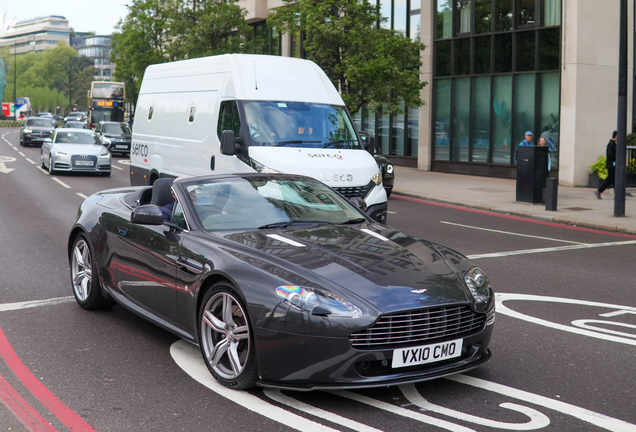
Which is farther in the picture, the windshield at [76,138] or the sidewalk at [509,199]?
the windshield at [76,138]

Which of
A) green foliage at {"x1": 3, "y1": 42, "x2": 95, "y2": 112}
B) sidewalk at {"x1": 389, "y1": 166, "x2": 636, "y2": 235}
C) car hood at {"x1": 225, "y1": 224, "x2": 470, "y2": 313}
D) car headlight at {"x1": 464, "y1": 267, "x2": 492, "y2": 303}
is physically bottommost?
sidewalk at {"x1": 389, "y1": 166, "x2": 636, "y2": 235}

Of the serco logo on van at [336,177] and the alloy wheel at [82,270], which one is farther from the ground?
the serco logo on van at [336,177]

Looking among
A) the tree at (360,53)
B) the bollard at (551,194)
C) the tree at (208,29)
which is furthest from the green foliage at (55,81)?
the bollard at (551,194)

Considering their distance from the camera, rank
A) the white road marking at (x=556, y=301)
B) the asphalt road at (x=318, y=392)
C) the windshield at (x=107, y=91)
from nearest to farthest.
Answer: the asphalt road at (x=318, y=392), the white road marking at (x=556, y=301), the windshield at (x=107, y=91)

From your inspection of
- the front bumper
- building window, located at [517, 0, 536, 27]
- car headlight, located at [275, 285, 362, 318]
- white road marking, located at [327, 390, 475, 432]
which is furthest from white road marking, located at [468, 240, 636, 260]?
building window, located at [517, 0, 536, 27]

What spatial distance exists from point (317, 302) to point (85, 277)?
3364 millimetres

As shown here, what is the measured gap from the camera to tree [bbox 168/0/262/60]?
38.7 meters

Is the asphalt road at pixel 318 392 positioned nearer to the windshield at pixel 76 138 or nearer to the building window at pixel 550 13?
the windshield at pixel 76 138

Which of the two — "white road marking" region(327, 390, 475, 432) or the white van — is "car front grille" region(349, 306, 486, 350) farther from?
the white van

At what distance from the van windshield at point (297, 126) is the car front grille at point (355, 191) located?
1.09 m

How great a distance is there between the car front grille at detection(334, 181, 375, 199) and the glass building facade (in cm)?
1545

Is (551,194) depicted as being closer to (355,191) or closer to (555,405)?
(355,191)

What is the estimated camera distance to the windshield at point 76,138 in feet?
83.5

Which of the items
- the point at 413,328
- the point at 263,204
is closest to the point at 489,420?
the point at 413,328
